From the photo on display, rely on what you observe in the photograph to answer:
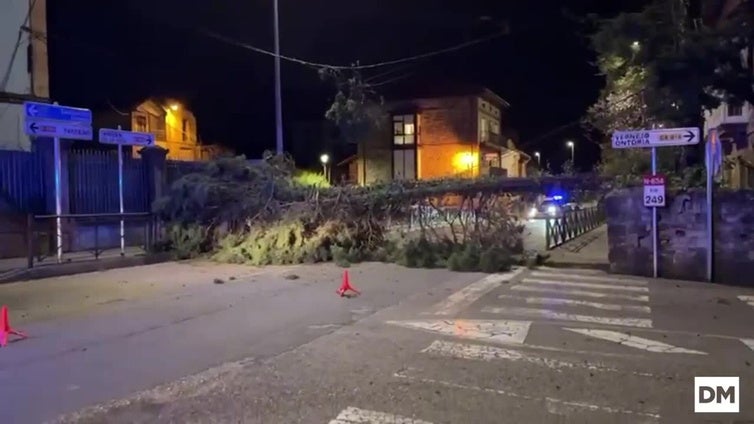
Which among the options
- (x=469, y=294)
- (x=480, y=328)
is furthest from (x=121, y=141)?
(x=480, y=328)

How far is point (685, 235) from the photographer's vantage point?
13.7 metres

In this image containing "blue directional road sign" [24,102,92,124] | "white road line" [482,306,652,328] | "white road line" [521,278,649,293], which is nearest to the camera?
A: "white road line" [482,306,652,328]

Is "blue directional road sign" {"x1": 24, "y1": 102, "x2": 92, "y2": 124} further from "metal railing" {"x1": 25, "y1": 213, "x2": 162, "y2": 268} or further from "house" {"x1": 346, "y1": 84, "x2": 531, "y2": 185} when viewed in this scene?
"house" {"x1": 346, "y1": 84, "x2": 531, "y2": 185}

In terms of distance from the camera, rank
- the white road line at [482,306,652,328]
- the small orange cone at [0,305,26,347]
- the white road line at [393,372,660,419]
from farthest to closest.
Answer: the white road line at [482,306,652,328] < the small orange cone at [0,305,26,347] < the white road line at [393,372,660,419]

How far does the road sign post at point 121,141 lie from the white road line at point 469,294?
937cm

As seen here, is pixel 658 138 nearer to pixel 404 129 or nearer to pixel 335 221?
pixel 335 221

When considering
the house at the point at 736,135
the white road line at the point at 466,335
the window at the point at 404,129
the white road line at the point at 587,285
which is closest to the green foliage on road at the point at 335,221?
the white road line at the point at 587,285

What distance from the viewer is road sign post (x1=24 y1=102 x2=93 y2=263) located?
1555 cm

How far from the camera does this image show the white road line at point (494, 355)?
22.5ft

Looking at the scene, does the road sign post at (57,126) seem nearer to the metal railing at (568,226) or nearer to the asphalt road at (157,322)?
the asphalt road at (157,322)

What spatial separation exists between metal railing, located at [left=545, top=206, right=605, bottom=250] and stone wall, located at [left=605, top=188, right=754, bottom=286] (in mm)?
5115

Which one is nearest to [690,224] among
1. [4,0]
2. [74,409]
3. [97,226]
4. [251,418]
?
[251,418]

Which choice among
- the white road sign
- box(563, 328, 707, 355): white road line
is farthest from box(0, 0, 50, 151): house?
box(563, 328, 707, 355): white road line

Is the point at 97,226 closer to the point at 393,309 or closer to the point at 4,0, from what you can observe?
the point at 4,0
